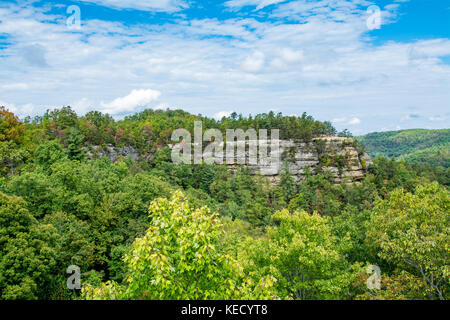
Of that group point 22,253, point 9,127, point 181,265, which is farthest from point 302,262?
point 9,127

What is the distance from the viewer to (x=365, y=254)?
17.9 m

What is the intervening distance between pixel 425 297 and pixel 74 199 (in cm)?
2401

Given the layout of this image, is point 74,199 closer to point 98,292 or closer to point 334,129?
point 98,292

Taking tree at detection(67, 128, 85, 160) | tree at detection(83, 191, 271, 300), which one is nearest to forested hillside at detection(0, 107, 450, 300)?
tree at detection(83, 191, 271, 300)

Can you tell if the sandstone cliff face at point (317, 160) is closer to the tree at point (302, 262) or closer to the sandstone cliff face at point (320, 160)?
the sandstone cliff face at point (320, 160)

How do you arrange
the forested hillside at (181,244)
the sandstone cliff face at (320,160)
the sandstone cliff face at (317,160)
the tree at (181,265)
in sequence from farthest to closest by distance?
the sandstone cliff face at (320,160) < the sandstone cliff face at (317,160) < the forested hillside at (181,244) < the tree at (181,265)

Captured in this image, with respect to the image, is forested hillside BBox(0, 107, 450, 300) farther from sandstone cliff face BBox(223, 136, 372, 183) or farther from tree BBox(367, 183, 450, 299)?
sandstone cliff face BBox(223, 136, 372, 183)

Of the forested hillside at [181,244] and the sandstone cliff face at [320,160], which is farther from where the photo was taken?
the sandstone cliff face at [320,160]

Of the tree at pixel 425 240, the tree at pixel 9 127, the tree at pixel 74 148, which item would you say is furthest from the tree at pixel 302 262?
the tree at pixel 74 148

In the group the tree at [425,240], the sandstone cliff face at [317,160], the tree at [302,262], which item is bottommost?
the tree at [302,262]

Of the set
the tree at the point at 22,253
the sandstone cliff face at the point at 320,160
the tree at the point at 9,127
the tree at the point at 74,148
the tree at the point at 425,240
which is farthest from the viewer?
the sandstone cliff face at the point at 320,160

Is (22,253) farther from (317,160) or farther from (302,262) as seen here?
(317,160)

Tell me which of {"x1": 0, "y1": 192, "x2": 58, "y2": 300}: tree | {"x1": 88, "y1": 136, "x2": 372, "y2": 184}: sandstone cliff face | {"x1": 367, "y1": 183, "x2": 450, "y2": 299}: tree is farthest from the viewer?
{"x1": 88, "y1": 136, "x2": 372, "y2": 184}: sandstone cliff face
